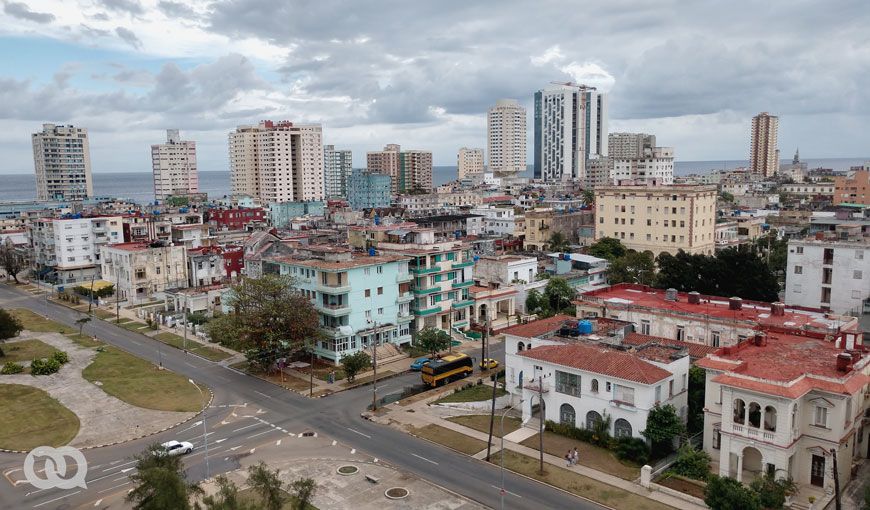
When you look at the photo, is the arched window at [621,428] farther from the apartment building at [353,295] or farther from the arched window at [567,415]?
the apartment building at [353,295]

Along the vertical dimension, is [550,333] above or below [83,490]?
above

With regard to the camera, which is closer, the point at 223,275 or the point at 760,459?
the point at 760,459

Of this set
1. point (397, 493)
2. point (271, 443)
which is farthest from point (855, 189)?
point (271, 443)

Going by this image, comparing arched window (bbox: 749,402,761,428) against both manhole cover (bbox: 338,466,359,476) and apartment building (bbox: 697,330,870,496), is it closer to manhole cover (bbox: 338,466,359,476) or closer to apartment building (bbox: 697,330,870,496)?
apartment building (bbox: 697,330,870,496)

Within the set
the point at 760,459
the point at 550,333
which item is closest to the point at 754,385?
the point at 760,459

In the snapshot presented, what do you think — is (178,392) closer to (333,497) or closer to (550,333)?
(333,497)

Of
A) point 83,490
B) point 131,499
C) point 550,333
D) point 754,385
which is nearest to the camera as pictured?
point 131,499

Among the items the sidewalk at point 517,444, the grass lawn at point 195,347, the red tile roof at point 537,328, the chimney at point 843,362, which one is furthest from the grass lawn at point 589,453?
the grass lawn at point 195,347
